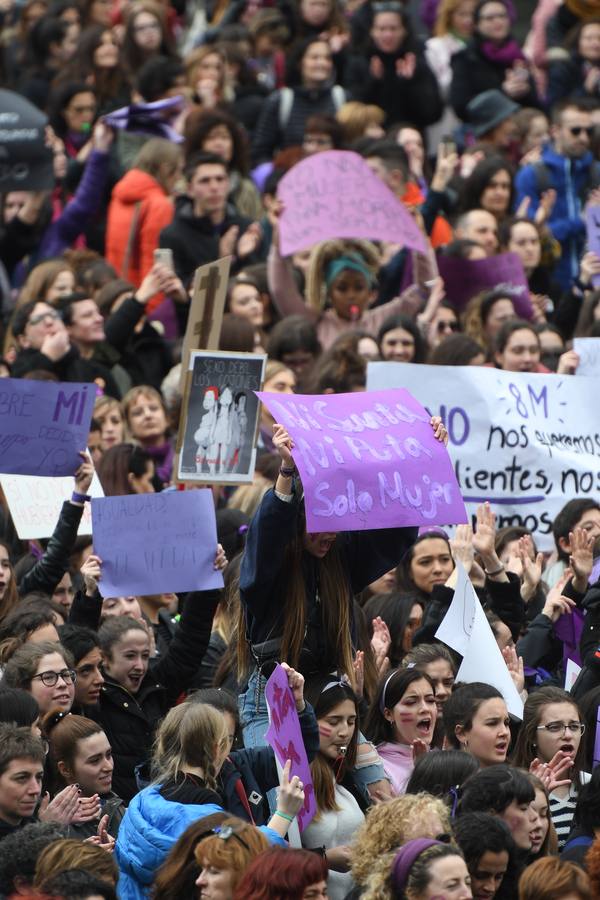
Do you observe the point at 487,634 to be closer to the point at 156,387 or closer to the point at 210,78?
the point at 156,387

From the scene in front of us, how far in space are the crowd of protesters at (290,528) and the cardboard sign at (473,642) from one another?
112 millimetres

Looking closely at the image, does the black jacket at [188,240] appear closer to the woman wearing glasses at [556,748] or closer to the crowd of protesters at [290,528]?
the crowd of protesters at [290,528]

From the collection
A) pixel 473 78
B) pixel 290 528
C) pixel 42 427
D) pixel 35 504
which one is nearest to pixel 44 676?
pixel 290 528

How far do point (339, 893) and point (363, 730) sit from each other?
3.29 feet

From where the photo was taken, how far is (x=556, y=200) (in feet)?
44.4

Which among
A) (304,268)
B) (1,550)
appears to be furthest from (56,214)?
(1,550)

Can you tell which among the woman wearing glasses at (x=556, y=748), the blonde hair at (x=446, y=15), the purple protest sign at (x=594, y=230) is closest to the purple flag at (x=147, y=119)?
the purple protest sign at (x=594, y=230)

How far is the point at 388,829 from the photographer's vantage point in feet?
19.4

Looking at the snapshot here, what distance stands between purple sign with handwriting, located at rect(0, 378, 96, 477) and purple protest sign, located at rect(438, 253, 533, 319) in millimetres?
4126

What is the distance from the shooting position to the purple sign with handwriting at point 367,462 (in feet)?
21.4

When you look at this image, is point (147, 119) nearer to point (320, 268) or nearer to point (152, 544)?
point (320, 268)

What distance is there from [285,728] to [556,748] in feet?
4.47

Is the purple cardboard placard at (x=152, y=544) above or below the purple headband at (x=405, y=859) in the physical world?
below

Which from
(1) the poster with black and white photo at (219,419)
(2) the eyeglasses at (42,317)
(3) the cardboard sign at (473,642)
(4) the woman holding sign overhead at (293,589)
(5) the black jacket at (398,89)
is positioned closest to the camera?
(4) the woman holding sign overhead at (293,589)
